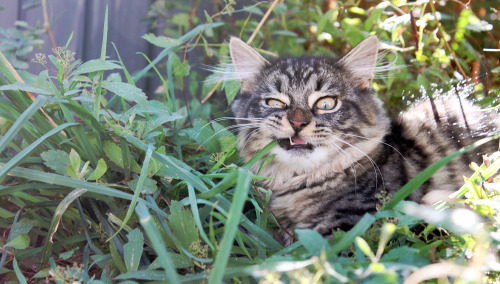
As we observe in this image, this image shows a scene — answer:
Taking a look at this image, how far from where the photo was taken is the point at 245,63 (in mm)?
1645

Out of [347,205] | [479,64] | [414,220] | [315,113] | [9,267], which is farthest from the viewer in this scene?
[479,64]

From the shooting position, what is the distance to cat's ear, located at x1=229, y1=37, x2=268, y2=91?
161 centimetres

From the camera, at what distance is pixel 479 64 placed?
1883 mm

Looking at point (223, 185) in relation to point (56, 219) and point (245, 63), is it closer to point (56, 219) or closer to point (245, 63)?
point (56, 219)

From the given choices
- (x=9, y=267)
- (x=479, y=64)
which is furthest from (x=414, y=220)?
(x=479, y=64)

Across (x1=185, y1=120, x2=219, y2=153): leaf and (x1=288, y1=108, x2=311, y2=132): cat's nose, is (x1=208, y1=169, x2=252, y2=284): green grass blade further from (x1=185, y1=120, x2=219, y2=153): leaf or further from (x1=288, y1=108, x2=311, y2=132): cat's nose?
(x1=185, y1=120, x2=219, y2=153): leaf

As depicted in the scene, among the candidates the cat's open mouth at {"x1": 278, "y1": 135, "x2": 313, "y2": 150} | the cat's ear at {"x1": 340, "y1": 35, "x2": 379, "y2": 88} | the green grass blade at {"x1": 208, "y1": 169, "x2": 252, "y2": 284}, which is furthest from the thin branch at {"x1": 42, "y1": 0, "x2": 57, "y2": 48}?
the green grass blade at {"x1": 208, "y1": 169, "x2": 252, "y2": 284}

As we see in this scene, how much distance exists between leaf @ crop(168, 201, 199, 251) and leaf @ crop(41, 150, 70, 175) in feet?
1.09

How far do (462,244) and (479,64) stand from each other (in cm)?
130

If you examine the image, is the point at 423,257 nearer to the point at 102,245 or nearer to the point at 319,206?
the point at 319,206

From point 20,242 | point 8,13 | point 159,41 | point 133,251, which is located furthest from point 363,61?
point 8,13

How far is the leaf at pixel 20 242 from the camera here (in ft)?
3.37

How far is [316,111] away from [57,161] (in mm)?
853

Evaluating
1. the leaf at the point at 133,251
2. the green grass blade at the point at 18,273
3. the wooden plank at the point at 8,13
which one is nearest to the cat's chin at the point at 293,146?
the leaf at the point at 133,251
